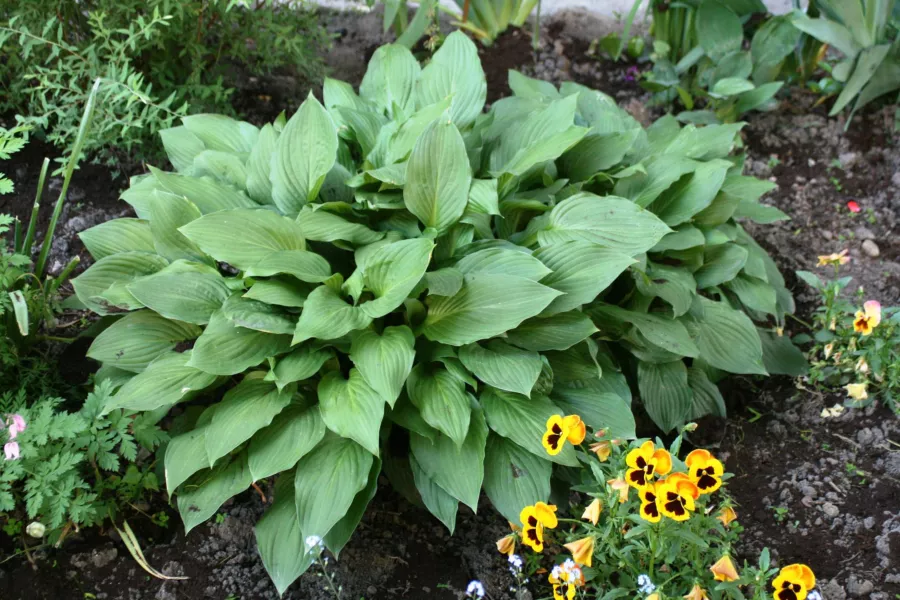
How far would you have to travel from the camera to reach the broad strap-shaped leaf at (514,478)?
1.99 metres

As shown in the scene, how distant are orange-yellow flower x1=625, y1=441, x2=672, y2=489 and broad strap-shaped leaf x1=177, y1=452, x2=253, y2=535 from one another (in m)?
0.91

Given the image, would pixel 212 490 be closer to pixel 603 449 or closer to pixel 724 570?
pixel 603 449

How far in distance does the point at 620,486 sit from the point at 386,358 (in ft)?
1.95

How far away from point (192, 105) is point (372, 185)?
3.29 ft

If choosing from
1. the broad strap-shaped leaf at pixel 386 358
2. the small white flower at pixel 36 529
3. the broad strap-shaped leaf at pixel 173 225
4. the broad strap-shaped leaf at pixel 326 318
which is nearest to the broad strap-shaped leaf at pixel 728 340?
the broad strap-shaped leaf at pixel 386 358

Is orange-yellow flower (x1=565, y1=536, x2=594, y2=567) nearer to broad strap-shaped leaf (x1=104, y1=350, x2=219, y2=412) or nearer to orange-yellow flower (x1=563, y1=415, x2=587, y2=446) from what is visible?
orange-yellow flower (x1=563, y1=415, x2=587, y2=446)

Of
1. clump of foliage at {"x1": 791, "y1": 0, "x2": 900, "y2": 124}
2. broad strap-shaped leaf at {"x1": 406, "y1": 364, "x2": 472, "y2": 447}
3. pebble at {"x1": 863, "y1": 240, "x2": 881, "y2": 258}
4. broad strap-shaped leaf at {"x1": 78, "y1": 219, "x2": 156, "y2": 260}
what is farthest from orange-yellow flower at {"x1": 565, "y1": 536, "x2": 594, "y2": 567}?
clump of foliage at {"x1": 791, "y1": 0, "x2": 900, "y2": 124}

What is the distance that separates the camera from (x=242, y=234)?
2.02 m

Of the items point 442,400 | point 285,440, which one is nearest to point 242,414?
point 285,440

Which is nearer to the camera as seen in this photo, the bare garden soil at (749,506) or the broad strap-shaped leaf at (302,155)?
the bare garden soil at (749,506)

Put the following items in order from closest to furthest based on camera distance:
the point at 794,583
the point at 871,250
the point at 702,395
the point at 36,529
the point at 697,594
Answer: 1. the point at 794,583
2. the point at 697,594
3. the point at 36,529
4. the point at 702,395
5. the point at 871,250

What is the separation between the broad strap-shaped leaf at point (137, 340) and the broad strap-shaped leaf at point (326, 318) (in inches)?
17.5

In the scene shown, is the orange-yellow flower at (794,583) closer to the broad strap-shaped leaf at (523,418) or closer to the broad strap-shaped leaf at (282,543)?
the broad strap-shaped leaf at (523,418)

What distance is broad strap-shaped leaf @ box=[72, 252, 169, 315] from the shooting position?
2174 mm
